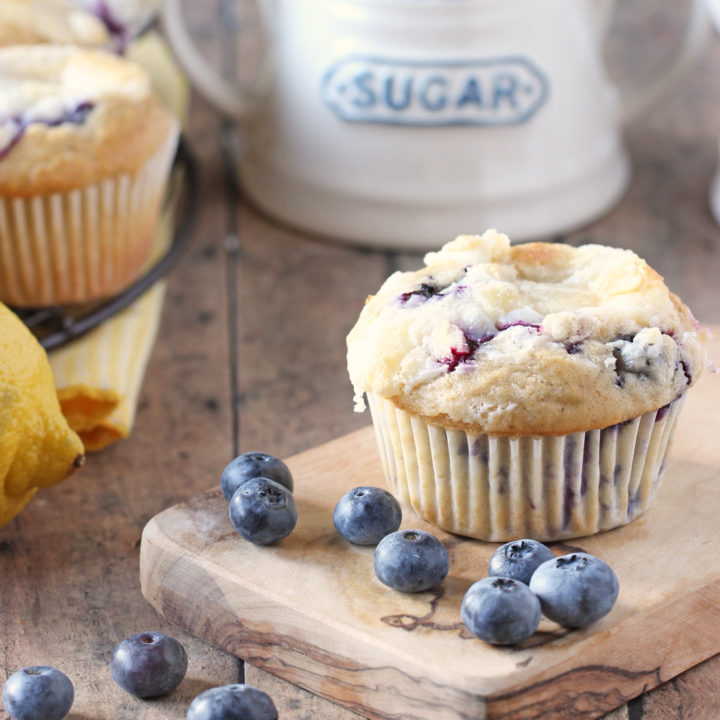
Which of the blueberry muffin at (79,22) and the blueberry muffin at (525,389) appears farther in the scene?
the blueberry muffin at (79,22)

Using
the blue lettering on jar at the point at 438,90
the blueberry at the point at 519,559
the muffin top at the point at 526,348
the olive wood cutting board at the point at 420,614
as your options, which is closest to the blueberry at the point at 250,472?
the olive wood cutting board at the point at 420,614

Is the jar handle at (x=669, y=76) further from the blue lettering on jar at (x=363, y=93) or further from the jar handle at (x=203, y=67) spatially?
the jar handle at (x=203, y=67)

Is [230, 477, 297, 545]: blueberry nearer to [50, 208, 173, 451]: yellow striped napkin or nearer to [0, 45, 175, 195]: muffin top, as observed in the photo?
[50, 208, 173, 451]: yellow striped napkin

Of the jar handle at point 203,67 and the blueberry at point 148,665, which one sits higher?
the jar handle at point 203,67

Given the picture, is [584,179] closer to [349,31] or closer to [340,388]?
[349,31]

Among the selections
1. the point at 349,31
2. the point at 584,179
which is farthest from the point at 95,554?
the point at 584,179

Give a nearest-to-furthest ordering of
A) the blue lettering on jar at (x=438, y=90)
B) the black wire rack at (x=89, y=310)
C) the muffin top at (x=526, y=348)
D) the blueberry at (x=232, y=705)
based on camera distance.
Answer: the blueberry at (x=232, y=705)
the muffin top at (x=526, y=348)
the black wire rack at (x=89, y=310)
the blue lettering on jar at (x=438, y=90)

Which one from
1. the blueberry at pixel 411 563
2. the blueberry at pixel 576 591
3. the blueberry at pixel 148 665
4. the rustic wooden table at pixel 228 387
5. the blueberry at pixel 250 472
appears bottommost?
the rustic wooden table at pixel 228 387
